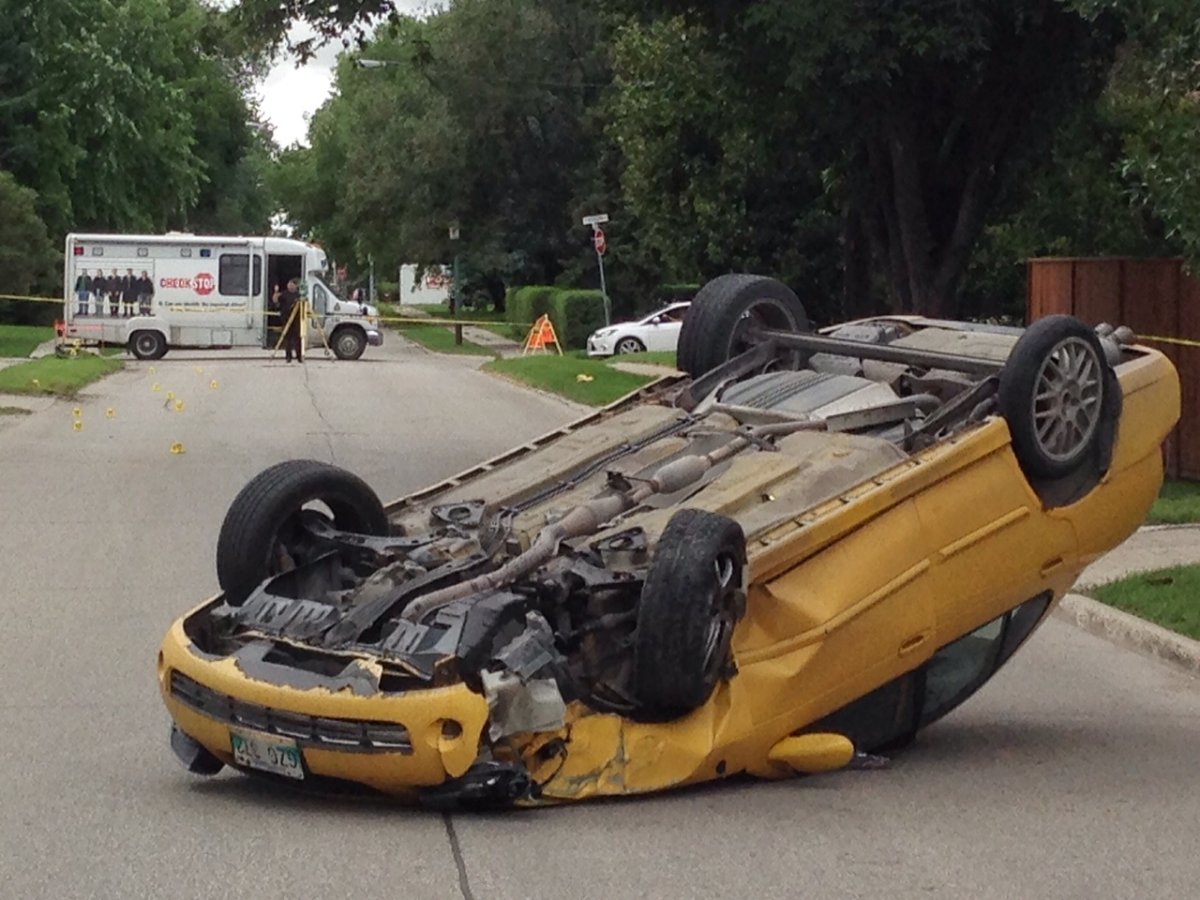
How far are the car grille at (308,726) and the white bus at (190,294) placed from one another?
37.8 m

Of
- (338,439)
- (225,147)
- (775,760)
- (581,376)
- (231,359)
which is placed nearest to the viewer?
(775,760)

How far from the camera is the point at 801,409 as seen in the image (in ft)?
28.3

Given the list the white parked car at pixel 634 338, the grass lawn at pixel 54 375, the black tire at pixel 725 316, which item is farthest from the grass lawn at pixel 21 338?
the black tire at pixel 725 316

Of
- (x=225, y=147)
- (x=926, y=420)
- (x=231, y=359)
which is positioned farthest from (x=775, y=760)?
(x=225, y=147)

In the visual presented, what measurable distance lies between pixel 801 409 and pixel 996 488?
1046mm

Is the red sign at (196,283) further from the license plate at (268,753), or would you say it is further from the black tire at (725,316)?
the license plate at (268,753)

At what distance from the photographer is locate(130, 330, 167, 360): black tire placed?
43688 mm

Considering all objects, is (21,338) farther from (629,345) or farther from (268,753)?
(268,753)

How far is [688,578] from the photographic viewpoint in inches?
269

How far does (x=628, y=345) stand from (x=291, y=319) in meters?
7.34

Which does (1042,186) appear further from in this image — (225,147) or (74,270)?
(225,147)

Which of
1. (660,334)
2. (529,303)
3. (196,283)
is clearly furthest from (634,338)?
(529,303)

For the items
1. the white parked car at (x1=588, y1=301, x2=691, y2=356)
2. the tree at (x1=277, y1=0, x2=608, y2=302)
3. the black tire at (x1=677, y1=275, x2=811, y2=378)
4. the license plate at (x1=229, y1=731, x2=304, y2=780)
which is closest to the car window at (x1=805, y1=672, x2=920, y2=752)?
the black tire at (x1=677, y1=275, x2=811, y2=378)

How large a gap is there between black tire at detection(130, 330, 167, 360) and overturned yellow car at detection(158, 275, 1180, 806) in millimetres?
35819
